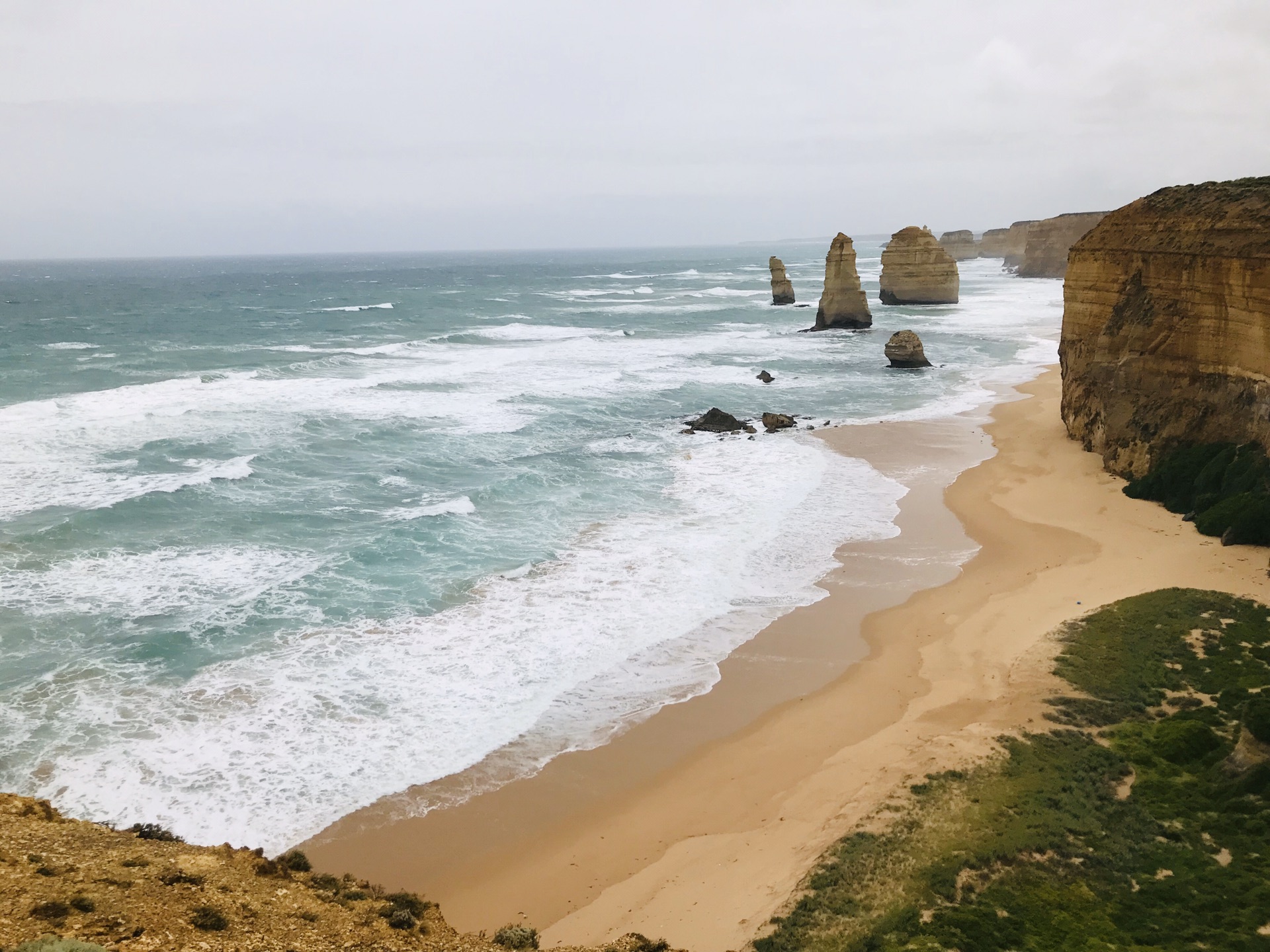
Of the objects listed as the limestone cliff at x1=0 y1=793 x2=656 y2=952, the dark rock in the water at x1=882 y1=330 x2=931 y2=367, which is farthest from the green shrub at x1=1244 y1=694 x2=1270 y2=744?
the dark rock in the water at x1=882 y1=330 x2=931 y2=367

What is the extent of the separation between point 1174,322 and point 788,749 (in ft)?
51.7

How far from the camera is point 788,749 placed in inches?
480

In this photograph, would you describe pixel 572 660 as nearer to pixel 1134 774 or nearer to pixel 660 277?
pixel 1134 774

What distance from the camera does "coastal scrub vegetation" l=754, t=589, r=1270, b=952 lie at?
7.79m

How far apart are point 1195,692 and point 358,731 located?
11661 millimetres

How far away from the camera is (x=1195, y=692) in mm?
11648

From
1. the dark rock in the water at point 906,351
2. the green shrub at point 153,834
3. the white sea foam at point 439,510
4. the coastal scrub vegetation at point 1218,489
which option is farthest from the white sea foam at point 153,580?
the dark rock in the water at point 906,351

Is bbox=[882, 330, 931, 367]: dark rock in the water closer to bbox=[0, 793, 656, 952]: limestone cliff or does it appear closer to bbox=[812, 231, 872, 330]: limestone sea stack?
A: bbox=[812, 231, 872, 330]: limestone sea stack

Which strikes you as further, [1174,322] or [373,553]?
[1174,322]

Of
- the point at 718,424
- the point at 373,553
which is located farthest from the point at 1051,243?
the point at 373,553

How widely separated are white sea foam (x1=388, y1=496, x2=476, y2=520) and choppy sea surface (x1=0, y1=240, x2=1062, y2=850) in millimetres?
101

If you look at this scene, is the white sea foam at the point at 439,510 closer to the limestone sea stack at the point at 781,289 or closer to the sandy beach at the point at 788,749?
the sandy beach at the point at 788,749

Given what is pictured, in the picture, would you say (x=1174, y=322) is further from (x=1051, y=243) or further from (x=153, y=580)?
(x=1051, y=243)

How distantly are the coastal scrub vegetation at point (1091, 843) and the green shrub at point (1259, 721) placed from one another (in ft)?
0.07
